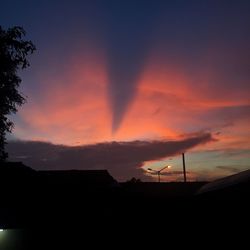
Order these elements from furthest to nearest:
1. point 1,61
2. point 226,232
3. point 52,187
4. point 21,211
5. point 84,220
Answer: point 1,61 → point 52,187 → point 21,211 → point 84,220 → point 226,232

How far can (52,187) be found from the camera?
56.8 ft

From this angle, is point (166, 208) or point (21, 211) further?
point (21, 211)

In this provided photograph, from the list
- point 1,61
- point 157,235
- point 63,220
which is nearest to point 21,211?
point 63,220

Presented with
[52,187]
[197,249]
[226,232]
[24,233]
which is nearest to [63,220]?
[24,233]

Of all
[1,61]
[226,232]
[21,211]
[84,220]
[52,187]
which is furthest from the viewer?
[1,61]

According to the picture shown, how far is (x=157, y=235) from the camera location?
13844 mm

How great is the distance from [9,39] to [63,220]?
1359 centimetres

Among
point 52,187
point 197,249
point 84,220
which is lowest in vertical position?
point 197,249

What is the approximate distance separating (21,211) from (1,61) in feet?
36.1

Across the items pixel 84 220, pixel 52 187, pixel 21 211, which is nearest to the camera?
pixel 84 220

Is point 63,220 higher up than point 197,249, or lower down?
higher up

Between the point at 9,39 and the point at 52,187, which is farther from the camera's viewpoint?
the point at 9,39

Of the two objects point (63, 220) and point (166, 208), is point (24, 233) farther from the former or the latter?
point (166, 208)

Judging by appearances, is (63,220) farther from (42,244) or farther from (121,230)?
(121,230)
